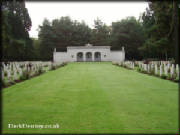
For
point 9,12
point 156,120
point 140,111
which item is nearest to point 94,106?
point 140,111

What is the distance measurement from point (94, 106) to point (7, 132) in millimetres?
2089

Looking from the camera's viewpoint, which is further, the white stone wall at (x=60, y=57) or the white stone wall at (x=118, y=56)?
the white stone wall at (x=60, y=57)

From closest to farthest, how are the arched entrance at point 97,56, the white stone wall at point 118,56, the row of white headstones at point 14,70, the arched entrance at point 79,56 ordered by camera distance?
the row of white headstones at point 14,70, the white stone wall at point 118,56, the arched entrance at point 79,56, the arched entrance at point 97,56

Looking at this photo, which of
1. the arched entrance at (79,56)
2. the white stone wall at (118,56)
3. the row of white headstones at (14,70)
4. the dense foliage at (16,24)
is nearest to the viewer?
the dense foliage at (16,24)

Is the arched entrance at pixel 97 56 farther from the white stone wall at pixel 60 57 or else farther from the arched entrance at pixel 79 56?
the white stone wall at pixel 60 57

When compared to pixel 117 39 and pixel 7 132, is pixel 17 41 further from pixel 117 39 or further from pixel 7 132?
pixel 117 39

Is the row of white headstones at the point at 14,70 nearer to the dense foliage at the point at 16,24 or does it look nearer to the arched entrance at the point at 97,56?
the dense foliage at the point at 16,24

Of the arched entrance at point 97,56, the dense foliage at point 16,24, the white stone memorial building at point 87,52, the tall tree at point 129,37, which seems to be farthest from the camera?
the arched entrance at point 97,56

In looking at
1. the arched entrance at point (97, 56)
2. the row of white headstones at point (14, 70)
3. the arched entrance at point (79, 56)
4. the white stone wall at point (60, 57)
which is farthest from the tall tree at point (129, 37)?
the row of white headstones at point (14, 70)

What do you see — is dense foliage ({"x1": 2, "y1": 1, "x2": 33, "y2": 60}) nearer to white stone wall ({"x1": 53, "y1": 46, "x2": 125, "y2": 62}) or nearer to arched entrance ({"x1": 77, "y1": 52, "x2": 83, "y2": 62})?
white stone wall ({"x1": 53, "y1": 46, "x2": 125, "y2": 62})

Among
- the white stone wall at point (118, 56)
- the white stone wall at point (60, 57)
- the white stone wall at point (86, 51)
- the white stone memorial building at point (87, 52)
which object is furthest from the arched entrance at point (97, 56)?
the white stone wall at point (60, 57)

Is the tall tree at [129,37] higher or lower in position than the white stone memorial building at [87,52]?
higher

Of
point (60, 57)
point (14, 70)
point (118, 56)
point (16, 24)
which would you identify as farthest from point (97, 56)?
point (16, 24)

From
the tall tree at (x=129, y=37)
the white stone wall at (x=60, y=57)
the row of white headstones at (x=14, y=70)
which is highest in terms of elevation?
the tall tree at (x=129, y=37)
